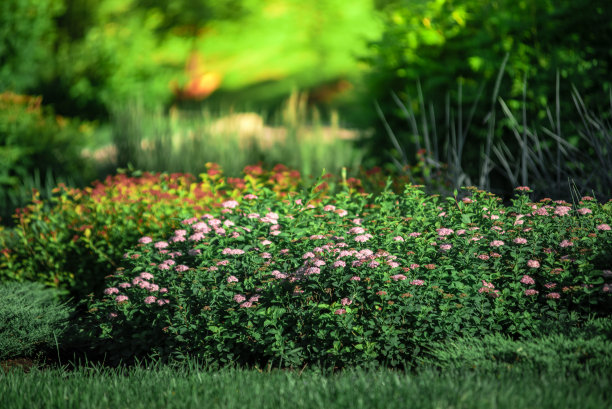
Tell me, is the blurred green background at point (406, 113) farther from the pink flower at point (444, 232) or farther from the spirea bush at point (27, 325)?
the spirea bush at point (27, 325)

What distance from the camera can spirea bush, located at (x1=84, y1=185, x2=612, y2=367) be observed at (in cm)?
392

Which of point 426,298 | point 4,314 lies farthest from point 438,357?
point 4,314

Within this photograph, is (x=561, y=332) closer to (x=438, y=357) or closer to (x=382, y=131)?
(x=438, y=357)

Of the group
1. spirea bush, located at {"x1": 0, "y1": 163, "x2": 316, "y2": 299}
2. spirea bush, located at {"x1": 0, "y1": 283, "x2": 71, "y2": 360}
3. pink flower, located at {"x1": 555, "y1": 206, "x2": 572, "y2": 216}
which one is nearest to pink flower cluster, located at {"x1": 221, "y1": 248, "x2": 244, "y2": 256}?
spirea bush, located at {"x1": 0, "y1": 163, "x2": 316, "y2": 299}

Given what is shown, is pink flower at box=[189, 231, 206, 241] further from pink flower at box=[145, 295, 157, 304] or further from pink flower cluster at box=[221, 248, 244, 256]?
pink flower at box=[145, 295, 157, 304]

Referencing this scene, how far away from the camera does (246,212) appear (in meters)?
4.92

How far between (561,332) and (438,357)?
755 millimetres

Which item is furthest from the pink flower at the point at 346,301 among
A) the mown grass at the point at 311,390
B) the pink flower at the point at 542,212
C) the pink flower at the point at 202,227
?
the pink flower at the point at 542,212

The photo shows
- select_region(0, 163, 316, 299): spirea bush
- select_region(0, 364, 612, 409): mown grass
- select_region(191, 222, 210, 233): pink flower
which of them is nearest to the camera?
select_region(0, 364, 612, 409): mown grass

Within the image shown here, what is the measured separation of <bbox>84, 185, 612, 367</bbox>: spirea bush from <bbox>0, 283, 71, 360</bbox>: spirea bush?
1.09ft

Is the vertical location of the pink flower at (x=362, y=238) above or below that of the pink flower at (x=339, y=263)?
above

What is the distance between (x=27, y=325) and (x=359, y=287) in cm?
246

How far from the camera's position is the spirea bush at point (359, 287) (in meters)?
3.92

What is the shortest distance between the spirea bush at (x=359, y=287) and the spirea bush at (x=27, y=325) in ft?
1.09
